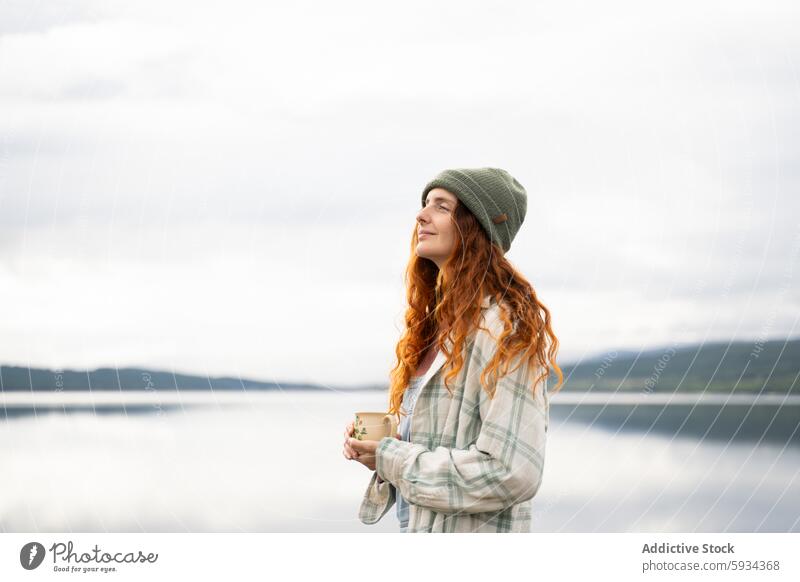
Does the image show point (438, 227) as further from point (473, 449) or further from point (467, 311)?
point (473, 449)

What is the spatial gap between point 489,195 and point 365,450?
944 mm

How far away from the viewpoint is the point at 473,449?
2932 millimetres

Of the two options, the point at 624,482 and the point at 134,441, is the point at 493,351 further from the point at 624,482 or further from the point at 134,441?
the point at 624,482

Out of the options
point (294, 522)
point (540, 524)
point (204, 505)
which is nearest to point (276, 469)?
point (204, 505)

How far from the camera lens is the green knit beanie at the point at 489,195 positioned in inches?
124

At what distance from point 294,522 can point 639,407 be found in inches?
70.6

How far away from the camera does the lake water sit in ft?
13.7

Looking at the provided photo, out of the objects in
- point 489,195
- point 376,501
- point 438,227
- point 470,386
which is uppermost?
point 489,195
